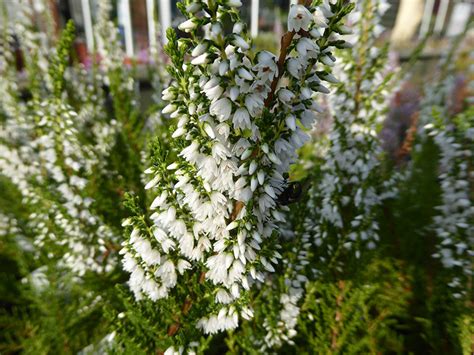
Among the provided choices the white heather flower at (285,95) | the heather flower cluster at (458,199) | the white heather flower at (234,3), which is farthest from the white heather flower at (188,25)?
the heather flower cluster at (458,199)

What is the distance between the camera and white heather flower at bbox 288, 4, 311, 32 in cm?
112

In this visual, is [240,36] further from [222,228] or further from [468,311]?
[468,311]

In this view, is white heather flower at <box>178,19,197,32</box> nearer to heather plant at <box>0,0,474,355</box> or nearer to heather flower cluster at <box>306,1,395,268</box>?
heather plant at <box>0,0,474,355</box>

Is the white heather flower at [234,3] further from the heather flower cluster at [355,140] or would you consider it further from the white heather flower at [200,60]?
the heather flower cluster at [355,140]

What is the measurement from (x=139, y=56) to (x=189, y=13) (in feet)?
23.6

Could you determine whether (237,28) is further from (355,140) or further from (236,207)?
(355,140)

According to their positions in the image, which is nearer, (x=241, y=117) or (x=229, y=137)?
(x=241, y=117)

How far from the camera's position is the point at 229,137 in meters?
1.30

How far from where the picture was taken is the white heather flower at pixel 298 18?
44.0 inches

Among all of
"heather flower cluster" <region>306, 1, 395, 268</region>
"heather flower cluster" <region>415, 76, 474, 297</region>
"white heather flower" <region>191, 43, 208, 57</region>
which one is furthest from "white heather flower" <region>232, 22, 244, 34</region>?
"heather flower cluster" <region>415, 76, 474, 297</region>

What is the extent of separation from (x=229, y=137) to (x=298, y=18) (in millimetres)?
465

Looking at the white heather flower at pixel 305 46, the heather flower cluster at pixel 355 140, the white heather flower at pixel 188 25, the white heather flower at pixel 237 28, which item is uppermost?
the heather flower cluster at pixel 355 140

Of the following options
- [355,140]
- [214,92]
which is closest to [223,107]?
[214,92]

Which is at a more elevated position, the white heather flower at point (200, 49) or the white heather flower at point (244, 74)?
the white heather flower at point (200, 49)
